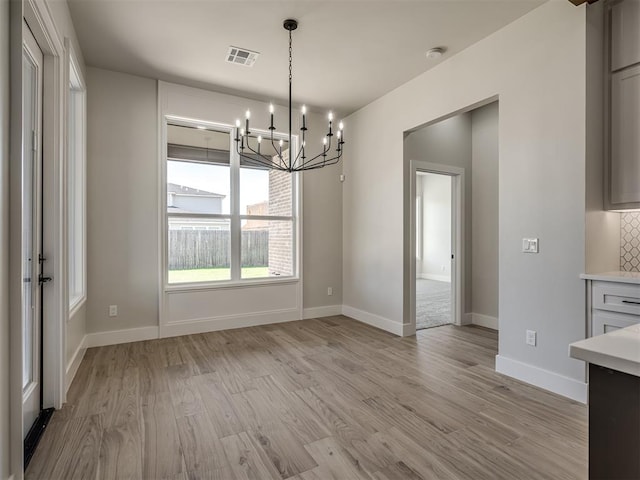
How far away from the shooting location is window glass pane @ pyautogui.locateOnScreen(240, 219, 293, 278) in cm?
476

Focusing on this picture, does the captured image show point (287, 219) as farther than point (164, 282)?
Yes

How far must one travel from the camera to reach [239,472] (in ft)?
5.90

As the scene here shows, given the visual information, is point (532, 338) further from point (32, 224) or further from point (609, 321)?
point (32, 224)

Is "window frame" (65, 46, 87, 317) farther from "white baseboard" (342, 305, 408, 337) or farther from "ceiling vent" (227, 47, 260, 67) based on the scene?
"white baseboard" (342, 305, 408, 337)

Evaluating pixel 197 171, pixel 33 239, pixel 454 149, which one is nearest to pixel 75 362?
pixel 33 239

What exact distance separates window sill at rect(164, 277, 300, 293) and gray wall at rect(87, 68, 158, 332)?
220mm

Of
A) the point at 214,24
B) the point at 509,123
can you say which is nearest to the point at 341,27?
the point at 214,24

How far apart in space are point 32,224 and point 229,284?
247 centimetres

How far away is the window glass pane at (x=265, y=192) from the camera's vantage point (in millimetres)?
4762

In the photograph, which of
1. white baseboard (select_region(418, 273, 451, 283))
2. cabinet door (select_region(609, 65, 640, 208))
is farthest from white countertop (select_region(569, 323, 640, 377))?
white baseboard (select_region(418, 273, 451, 283))

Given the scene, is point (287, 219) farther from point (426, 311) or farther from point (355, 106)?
point (426, 311)

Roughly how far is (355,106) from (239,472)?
4.42 m

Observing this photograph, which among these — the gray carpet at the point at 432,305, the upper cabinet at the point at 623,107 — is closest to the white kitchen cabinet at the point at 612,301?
the upper cabinet at the point at 623,107

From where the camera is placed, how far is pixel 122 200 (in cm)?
393
